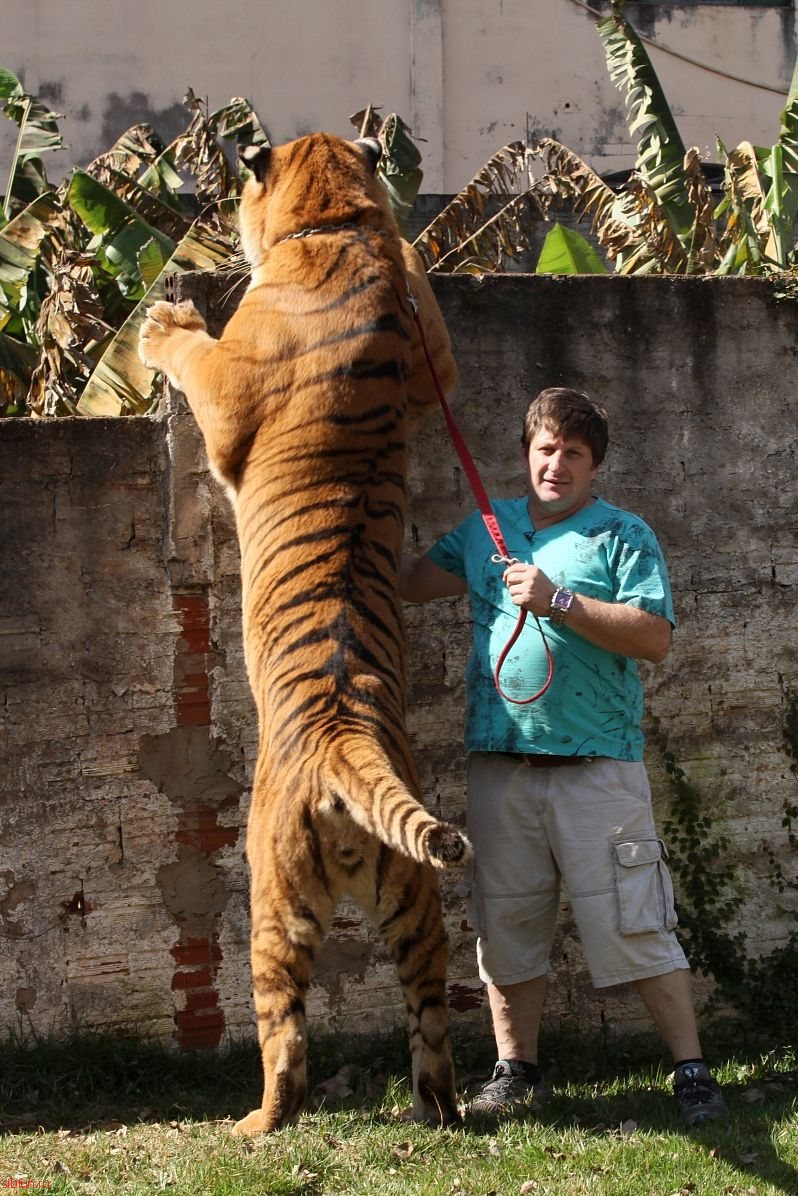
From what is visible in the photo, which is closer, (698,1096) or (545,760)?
(698,1096)

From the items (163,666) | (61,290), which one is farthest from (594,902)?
(61,290)

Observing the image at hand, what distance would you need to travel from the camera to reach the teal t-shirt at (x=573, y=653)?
447 centimetres

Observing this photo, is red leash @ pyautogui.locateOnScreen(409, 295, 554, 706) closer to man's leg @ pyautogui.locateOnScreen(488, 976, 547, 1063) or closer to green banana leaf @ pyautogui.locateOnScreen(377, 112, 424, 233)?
man's leg @ pyautogui.locateOnScreen(488, 976, 547, 1063)

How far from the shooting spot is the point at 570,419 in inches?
179

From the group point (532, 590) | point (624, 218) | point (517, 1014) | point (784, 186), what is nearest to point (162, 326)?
point (532, 590)

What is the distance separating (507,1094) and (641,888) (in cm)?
86

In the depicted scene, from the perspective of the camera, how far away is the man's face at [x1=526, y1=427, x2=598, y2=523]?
456 centimetres

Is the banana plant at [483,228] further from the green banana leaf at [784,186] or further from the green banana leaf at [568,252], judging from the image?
the green banana leaf at [784,186]

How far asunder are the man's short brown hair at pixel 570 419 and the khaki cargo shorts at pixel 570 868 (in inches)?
43.7

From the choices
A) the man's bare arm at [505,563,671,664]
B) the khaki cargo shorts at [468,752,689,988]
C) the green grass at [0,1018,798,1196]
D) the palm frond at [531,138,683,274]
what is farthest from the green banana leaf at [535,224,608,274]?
the green grass at [0,1018,798,1196]

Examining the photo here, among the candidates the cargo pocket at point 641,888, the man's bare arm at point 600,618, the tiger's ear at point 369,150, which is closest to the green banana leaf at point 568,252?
the tiger's ear at point 369,150

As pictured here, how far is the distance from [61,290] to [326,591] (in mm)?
3661

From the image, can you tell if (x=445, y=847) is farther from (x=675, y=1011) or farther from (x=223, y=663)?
(x=223, y=663)

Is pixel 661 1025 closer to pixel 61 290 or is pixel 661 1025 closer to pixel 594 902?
pixel 594 902
